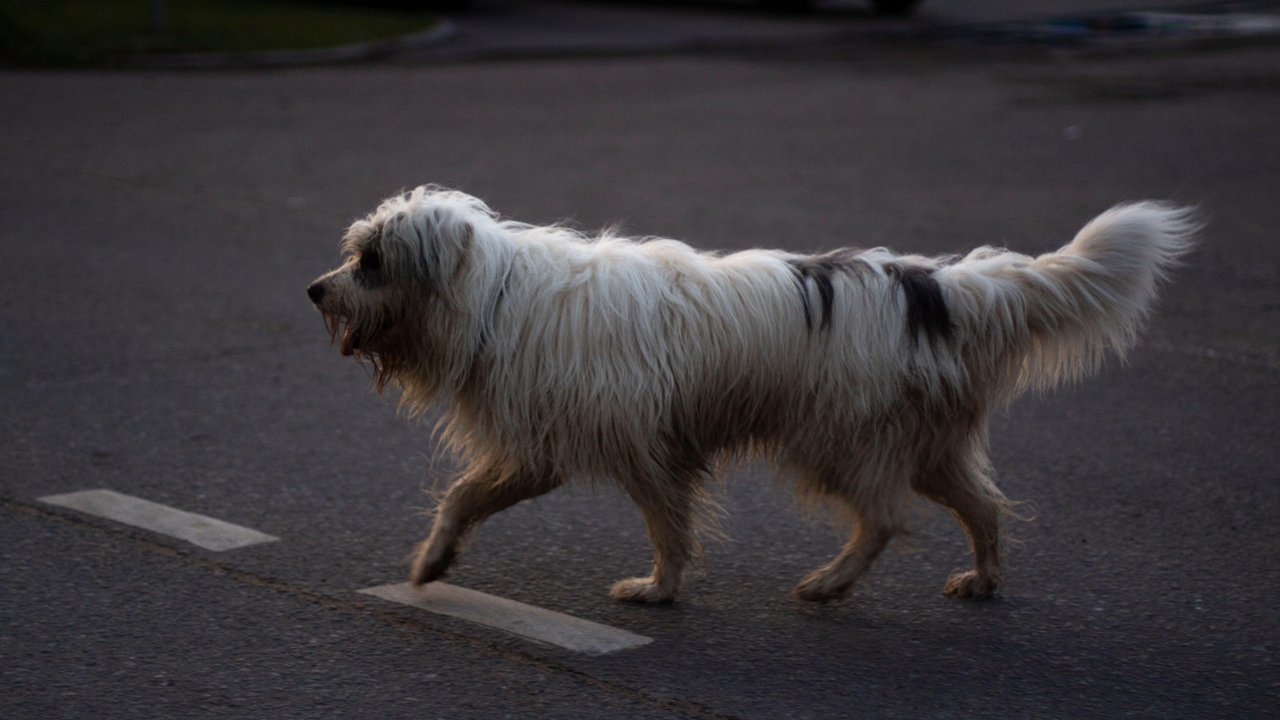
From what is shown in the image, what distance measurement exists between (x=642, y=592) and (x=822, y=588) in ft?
1.74

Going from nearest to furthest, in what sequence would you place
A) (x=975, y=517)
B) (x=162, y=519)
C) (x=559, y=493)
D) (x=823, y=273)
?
(x=823, y=273)
(x=975, y=517)
(x=162, y=519)
(x=559, y=493)

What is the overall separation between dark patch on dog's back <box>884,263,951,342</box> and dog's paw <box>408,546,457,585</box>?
1.49 m

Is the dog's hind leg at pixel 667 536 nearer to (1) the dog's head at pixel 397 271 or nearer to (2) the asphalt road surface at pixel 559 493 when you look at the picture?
(2) the asphalt road surface at pixel 559 493

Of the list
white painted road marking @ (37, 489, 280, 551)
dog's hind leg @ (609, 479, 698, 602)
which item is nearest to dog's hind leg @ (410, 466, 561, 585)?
dog's hind leg @ (609, 479, 698, 602)

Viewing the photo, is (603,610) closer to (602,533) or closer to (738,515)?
(602,533)

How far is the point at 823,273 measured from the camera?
4.48 m

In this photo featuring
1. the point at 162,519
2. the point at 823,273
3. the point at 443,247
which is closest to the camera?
the point at 443,247

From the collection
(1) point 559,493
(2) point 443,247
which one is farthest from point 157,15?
(2) point 443,247

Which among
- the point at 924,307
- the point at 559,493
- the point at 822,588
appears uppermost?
the point at 924,307

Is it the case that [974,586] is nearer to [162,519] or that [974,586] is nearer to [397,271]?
[397,271]

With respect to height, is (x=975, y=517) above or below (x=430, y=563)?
above

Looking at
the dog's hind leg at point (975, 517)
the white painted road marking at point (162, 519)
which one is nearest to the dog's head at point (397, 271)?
the white painted road marking at point (162, 519)

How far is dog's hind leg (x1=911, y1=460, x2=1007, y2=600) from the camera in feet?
15.2

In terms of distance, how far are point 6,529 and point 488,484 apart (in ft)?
5.41
